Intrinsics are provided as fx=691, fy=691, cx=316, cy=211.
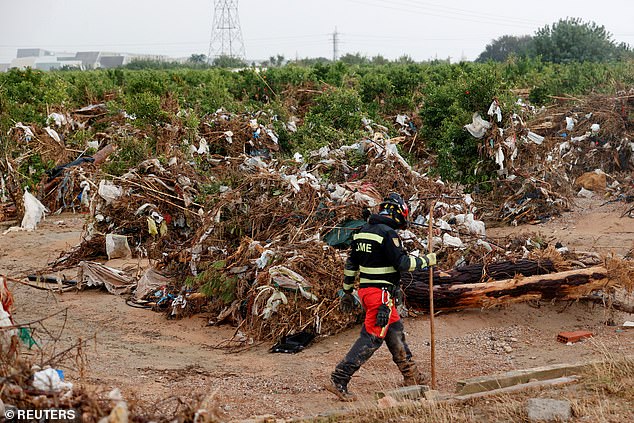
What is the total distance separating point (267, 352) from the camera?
23.6 feet

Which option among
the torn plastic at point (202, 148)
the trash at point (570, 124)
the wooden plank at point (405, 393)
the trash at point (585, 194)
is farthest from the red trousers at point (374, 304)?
the trash at point (570, 124)

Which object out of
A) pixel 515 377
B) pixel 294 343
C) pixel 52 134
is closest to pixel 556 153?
pixel 294 343

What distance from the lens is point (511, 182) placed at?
1270 cm

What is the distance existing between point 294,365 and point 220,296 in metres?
1.68

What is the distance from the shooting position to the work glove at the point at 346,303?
739 cm

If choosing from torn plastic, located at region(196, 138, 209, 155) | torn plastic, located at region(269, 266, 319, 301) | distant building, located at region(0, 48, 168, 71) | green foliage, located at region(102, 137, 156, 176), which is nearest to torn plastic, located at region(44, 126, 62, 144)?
torn plastic, located at region(196, 138, 209, 155)

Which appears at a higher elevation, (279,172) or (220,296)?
(279,172)

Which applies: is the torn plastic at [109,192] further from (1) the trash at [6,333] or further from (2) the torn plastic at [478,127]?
(2) the torn plastic at [478,127]

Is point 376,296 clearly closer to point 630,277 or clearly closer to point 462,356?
point 462,356

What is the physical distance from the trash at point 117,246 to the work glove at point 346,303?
4.46 meters

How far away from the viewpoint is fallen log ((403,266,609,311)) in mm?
7434

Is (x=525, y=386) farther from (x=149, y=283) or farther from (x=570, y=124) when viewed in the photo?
(x=570, y=124)

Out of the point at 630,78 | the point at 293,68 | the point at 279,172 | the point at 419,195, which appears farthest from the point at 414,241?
the point at 293,68

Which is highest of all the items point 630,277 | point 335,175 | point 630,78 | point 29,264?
point 630,78
